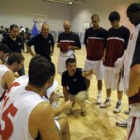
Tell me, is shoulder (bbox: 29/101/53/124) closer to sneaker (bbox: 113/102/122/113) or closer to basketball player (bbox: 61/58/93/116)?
basketball player (bbox: 61/58/93/116)

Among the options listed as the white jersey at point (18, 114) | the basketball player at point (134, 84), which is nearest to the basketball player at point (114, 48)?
the basketball player at point (134, 84)

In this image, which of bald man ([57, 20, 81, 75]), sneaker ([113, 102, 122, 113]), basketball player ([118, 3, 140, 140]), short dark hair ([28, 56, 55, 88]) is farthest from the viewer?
bald man ([57, 20, 81, 75])

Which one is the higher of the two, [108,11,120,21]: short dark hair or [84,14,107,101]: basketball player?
[108,11,120,21]: short dark hair

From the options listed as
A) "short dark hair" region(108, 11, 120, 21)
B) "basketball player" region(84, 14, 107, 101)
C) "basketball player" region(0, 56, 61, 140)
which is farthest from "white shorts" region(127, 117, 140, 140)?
"basketball player" region(84, 14, 107, 101)

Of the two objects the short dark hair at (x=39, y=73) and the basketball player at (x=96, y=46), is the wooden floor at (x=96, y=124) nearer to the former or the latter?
the basketball player at (x=96, y=46)

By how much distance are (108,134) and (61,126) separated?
1350mm

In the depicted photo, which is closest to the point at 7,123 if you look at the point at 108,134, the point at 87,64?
the point at 108,134

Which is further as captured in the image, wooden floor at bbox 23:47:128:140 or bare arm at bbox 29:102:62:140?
wooden floor at bbox 23:47:128:140

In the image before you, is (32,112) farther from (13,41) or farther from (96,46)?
(13,41)

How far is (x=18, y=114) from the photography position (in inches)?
53.5

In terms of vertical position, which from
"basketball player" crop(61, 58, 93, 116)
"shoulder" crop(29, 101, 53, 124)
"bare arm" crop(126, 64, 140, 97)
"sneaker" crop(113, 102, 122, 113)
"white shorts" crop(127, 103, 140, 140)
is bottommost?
"sneaker" crop(113, 102, 122, 113)

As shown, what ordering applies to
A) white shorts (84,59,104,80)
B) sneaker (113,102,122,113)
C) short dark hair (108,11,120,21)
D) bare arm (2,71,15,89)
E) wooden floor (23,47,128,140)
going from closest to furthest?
bare arm (2,71,15,89) < wooden floor (23,47,128,140) < short dark hair (108,11,120,21) < sneaker (113,102,122,113) < white shorts (84,59,104,80)

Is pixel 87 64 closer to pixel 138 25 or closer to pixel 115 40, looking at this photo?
pixel 115 40

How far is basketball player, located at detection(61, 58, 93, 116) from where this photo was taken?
12.7 ft
